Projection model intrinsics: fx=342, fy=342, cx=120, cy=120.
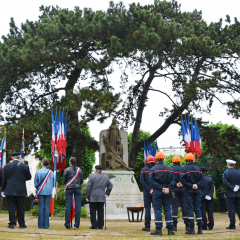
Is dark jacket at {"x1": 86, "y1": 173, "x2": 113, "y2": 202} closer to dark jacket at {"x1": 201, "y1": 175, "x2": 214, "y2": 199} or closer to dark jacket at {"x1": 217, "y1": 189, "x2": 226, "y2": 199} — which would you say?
dark jacket at {"x1": 201, "y1": 175, "x2": 214, "y2": 199}

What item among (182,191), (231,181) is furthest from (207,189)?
(182,191)

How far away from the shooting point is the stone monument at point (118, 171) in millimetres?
15594

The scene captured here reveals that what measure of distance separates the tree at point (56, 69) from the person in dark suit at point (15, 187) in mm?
8677

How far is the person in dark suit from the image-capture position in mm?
8315

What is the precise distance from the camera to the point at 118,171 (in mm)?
16625

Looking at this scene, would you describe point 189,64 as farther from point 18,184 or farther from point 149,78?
point 18,184

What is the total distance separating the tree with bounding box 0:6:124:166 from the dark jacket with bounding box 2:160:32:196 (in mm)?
8657

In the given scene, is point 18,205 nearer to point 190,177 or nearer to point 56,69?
point 190,177

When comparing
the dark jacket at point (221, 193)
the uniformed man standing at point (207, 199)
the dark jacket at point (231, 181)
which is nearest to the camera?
the dark jacket at point (231, 181)

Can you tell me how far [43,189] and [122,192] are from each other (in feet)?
25.5

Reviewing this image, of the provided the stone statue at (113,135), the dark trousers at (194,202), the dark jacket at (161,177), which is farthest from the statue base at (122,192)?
the dark jacket at (161,177)

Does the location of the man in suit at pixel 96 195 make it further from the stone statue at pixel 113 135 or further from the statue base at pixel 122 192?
the stone statue at pixel 113 135

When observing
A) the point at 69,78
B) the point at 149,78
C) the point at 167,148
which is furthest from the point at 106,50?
the point at 167,148

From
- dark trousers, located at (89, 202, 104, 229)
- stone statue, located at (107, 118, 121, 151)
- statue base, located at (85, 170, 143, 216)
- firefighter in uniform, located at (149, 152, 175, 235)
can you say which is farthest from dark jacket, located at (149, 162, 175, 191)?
stone statue, located at (107, 118, 121, 151)
